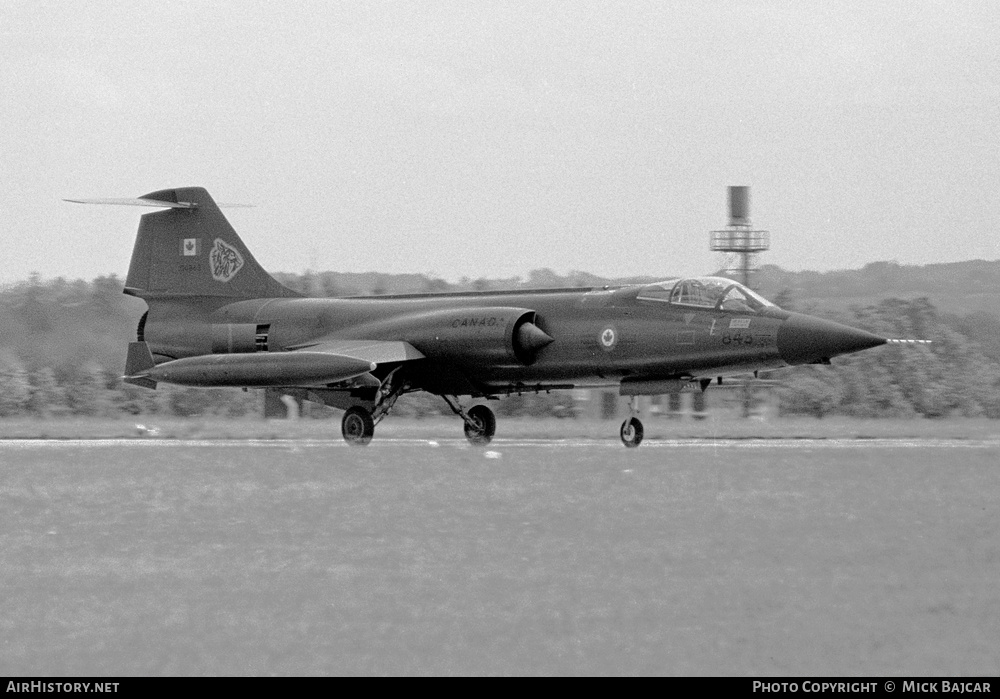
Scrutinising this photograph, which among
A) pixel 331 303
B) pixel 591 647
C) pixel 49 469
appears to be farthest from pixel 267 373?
pixel 591 647

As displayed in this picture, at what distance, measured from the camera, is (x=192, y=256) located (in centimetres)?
2145

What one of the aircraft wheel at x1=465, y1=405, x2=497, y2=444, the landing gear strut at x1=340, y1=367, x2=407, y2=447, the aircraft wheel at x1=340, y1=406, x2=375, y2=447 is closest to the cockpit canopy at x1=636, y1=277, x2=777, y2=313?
the aircraft wheel at x1=465, y1=405, x2=497, y2=444

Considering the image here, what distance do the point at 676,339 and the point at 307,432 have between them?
664 cm

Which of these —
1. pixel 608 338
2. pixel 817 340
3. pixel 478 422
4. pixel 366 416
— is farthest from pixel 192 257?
pixel 817 340

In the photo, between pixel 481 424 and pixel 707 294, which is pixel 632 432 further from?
pixel 481 424

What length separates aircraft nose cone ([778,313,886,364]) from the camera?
53.7ft

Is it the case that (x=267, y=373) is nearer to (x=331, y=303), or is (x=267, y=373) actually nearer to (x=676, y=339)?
A: (x=331, y=303)

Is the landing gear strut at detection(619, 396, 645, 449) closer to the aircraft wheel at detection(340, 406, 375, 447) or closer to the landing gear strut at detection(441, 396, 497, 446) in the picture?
the landing gear strut at detection(441, 396, 497, 446)

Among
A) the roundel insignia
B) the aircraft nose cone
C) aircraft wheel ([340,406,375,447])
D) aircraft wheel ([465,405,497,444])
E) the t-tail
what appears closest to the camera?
the aircraft nose cone

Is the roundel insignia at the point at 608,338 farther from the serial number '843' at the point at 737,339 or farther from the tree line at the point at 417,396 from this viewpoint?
the tree line at the point at 417,396

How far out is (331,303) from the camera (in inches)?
813

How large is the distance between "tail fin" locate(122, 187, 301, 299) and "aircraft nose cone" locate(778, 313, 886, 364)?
8.37 metres

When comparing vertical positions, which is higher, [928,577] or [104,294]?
[104,294]

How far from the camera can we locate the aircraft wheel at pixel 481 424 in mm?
19328
